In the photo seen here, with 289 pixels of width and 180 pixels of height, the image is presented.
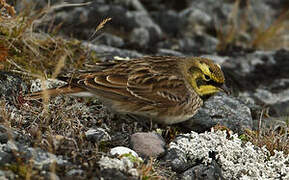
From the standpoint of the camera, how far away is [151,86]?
548cm

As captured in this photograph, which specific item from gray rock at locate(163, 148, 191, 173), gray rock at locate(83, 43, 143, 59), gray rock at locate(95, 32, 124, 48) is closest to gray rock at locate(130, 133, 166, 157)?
gray rock at locate(163, 148, 191, 173)

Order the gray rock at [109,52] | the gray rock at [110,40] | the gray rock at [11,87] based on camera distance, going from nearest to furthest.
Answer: the gray rock at [11,87], the gray rock at [109,52], the gray rock at [110,40]

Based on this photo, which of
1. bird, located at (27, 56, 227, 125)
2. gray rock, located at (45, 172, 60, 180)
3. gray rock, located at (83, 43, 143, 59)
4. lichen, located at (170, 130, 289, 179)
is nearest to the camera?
gray rock, located at (45, 172, 60, 180)

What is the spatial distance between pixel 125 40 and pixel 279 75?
10.0 feet

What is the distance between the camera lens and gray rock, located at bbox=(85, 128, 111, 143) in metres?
4.58

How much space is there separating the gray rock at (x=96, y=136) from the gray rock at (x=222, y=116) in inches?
55.1

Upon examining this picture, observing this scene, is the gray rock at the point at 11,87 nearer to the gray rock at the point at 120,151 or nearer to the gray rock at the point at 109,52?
the gray rock at the point at 120,151

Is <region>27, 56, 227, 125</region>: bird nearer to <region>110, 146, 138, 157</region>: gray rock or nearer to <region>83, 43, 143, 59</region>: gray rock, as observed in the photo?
<region>110, 146, 138, 157</region>: gray rock

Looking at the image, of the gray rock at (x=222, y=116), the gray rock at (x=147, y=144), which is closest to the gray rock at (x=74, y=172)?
the gray rock at (x=147, y=144)

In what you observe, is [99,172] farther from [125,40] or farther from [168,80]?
[125,40]

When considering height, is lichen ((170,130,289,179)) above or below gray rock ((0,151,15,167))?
below

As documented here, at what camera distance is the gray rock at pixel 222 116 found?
5.65 metres

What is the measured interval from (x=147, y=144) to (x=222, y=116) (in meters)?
1.50

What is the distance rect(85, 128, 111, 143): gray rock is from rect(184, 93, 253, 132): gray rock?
1.40 metres
